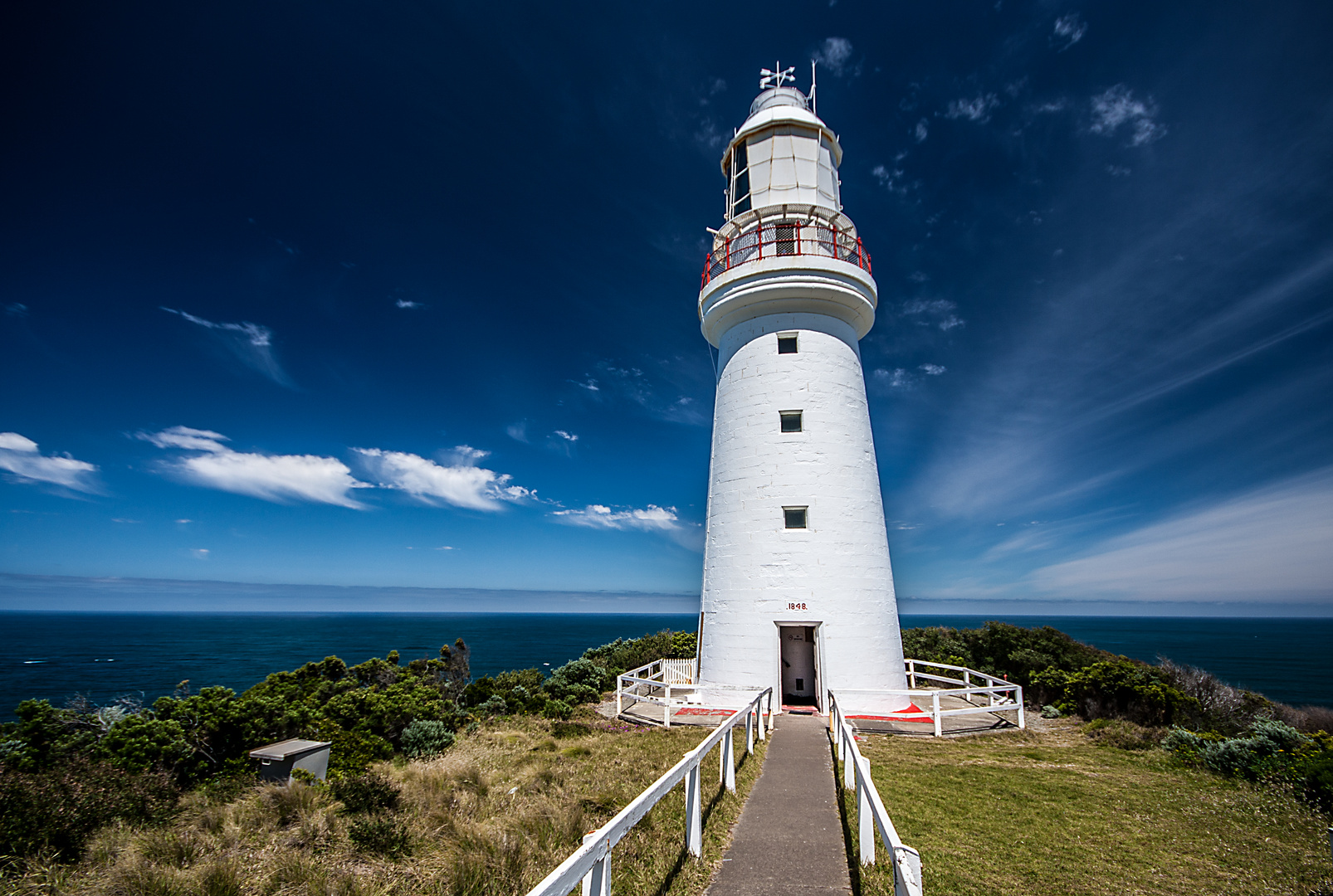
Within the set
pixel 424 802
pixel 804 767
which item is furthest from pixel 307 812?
pixel 804 767

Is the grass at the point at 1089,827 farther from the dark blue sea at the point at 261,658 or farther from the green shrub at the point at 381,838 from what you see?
the dark blue sea at the point at 261,658

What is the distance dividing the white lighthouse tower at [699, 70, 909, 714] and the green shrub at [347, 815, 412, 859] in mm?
7550

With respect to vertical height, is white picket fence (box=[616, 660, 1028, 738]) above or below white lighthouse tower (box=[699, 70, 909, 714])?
below

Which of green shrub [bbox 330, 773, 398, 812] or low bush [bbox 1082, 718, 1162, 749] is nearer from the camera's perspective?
green shrub [bbox 330, 773, 398, 812]

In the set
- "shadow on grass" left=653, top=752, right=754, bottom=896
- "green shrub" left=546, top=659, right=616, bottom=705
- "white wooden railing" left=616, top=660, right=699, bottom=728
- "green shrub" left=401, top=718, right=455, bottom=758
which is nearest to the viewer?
"shadow on grass" left=653, top=752, right=754, bottom=896

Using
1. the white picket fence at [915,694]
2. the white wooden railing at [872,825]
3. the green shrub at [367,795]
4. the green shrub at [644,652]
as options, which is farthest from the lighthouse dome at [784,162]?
the green shrub at [367,795]

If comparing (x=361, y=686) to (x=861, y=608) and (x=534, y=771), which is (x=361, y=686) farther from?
(x=861, y=608)

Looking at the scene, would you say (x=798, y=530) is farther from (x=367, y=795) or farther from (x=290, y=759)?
(x=290, y=759)

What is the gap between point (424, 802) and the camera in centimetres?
714

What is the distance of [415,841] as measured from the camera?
5.73 meters

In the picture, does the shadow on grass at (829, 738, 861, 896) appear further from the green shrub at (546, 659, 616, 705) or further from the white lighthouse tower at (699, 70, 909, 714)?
the green shrub at (546, 659, 616, 705)

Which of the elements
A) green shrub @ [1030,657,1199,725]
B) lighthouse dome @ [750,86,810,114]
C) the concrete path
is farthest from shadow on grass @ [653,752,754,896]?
lighthouse dome @ [750,86,810,114]

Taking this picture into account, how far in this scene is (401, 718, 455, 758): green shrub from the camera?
37.1 feet

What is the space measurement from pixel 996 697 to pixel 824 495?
5660mm
